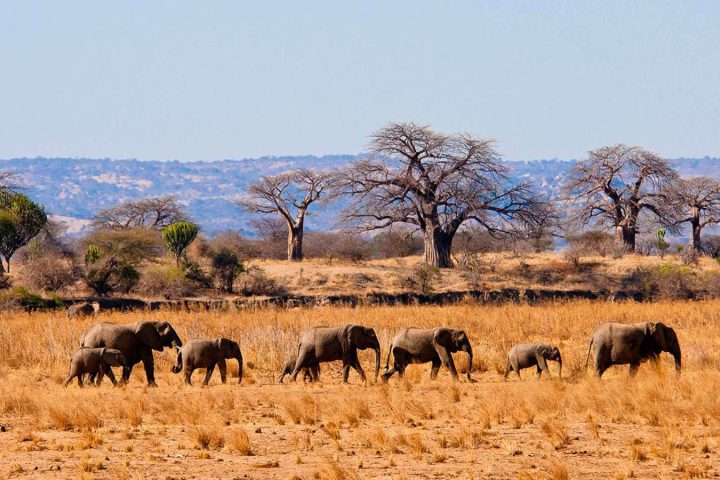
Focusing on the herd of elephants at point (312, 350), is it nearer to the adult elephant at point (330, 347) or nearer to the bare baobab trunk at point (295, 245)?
the adult elephant at point (330, 347)

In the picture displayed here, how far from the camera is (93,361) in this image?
60.8 feet

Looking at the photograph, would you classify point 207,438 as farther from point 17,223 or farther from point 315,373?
point 17,223

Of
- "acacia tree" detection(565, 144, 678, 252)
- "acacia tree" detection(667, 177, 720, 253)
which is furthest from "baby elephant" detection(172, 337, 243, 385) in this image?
"acacia tree" detection(667, 177, 720, 253)

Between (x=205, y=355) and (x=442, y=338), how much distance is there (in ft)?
12.3

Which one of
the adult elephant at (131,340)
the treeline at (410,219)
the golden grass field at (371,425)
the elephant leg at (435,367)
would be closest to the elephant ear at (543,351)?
the golden grass field at (371,425)

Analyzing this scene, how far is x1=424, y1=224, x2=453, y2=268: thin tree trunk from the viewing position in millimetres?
53688

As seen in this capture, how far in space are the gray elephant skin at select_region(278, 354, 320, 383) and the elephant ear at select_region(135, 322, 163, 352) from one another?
6.62 feet

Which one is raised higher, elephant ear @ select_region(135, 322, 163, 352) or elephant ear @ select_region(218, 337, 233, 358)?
elephant ear @ select_region(135, 322, 163, 352)

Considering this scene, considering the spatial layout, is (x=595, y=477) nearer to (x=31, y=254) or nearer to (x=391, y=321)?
(x=391, y=321)

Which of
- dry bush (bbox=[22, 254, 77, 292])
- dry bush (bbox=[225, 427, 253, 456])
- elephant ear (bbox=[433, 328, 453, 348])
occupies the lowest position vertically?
dry bush (bbox=[22, 254, 77, 292])

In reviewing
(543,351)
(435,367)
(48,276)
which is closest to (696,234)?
(48,276)

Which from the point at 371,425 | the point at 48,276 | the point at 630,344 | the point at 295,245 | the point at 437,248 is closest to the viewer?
the point at 371,425

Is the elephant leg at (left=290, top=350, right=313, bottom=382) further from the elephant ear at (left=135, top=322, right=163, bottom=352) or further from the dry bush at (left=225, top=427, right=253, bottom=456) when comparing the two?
the dry bush at (left=225, top=427, right=253, bottom=456)

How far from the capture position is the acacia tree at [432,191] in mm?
53406
